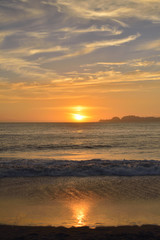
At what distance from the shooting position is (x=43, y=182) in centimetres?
1168

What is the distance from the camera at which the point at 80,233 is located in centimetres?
570

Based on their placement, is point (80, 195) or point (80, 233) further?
point (80, 195)

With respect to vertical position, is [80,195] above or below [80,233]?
below

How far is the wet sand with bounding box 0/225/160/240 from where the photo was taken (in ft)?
18.1

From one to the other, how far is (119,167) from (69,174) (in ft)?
11.3

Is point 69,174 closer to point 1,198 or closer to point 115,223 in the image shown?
point 1,198

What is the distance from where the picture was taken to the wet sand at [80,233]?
5.50 meters

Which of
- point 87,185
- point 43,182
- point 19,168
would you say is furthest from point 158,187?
point 19,168

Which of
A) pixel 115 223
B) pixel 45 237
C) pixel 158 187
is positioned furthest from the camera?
pixel 158 187

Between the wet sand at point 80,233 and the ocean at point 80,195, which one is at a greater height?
the wet sand at point 80,233

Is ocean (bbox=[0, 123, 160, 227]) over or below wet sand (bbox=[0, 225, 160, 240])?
below

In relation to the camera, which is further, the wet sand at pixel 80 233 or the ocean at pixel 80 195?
the ocean at pixel 80 195

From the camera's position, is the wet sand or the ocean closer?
the wet sand

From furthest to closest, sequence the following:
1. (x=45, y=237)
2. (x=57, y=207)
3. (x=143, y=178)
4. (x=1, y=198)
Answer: (x=143, y=178), (x=1, y=198), (x=57, y=207), (x=45, y=237)
